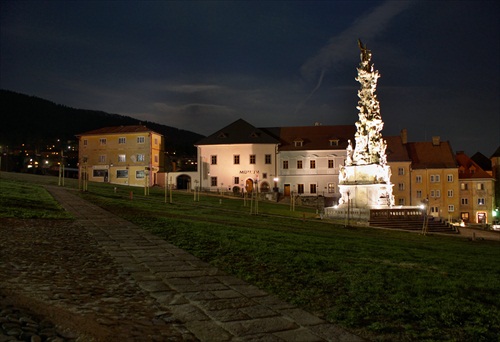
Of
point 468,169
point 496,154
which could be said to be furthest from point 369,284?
point 496,154

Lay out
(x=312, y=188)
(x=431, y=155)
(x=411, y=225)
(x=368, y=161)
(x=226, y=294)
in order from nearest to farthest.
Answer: (x=226, y=294), (x=411, y=225), (x=368, y=161), (x=312, y=188), (x=431, y=155)

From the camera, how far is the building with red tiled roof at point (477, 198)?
70.9m

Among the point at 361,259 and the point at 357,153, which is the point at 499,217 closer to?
the point at 357,153

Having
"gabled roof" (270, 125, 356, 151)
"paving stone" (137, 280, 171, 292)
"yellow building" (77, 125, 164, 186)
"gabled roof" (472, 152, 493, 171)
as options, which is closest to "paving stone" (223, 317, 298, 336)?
"paving stone" (137, 280, 171, 292)

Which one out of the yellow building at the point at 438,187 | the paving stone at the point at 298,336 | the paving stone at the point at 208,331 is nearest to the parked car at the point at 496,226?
the yellow building at the point at 438,187

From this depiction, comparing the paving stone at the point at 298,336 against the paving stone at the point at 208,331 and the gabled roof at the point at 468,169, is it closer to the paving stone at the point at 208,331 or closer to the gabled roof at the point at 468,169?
the paving stone at the point at 208,331

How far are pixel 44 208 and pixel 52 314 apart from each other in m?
18.0

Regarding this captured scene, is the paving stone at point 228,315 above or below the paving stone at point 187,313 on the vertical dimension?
below

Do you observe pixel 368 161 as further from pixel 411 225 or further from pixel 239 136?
pixel 239 136

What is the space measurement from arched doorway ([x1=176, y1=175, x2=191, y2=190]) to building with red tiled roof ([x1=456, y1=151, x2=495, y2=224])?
144 feet

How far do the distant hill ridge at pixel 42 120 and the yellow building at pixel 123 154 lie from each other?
69662 mm

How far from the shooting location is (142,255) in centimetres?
1162

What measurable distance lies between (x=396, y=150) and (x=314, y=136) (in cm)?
1325

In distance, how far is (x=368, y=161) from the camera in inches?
1678
